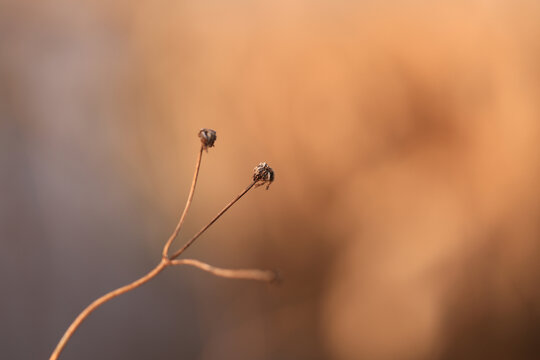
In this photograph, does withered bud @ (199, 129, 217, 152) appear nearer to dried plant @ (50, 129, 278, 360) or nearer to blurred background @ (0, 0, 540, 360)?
dried plant @ (50, 129, 278, 360)

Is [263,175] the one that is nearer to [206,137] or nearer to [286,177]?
[206,137]

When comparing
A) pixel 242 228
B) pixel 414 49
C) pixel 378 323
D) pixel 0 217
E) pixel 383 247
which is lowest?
pixel 378 323

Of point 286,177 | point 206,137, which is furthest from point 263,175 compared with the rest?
point 286,177

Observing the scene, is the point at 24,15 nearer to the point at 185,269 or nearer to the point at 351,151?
the point at 185,269

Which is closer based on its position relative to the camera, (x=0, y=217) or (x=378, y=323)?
(x=0, y=217)

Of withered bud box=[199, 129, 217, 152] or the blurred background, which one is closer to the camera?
withered bud box=[199, 129, 217, 152]

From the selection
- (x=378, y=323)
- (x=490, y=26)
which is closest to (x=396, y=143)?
(x=490, y=26)

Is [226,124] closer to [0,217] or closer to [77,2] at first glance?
[77,2]

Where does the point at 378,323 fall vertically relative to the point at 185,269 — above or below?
below

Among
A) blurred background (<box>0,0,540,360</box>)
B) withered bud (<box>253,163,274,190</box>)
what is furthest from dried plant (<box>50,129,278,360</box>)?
blurred background (<box>0,0,540,360</box>)
